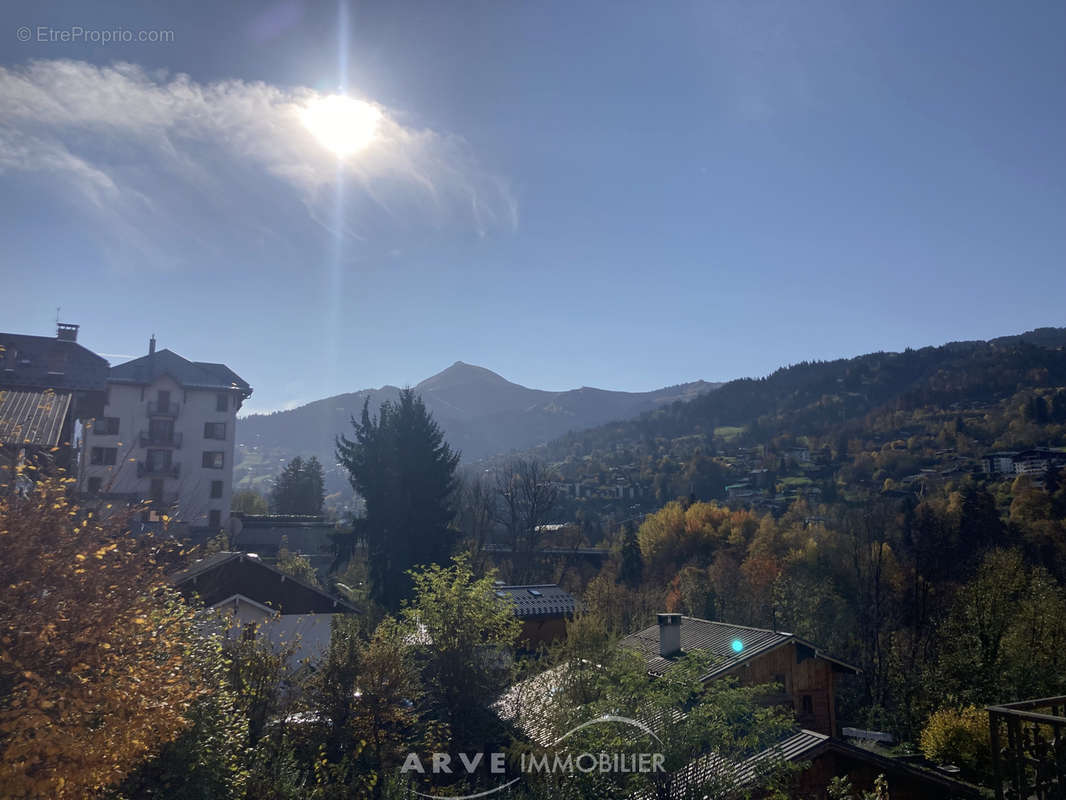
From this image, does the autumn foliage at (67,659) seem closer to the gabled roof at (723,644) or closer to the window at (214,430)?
the gabled roof at (723,644)

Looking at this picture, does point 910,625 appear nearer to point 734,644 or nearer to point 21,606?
point 734,644

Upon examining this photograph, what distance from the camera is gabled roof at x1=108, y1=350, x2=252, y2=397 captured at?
56281 mm

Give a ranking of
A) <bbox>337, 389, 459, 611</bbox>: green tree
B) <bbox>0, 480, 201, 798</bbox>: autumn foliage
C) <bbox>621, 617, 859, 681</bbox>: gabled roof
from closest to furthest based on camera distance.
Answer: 1. <bbox>0, 480, 201, 798</bbox>: autumn foliage
2. <bbox>621, 617, 859, 681</bbox>: gabled roof
3. <bbox>337, 389, 459, 611</bbox>: green tree

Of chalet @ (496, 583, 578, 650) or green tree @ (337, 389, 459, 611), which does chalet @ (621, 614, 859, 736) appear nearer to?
chalet @ (496, 583, 578, 650)

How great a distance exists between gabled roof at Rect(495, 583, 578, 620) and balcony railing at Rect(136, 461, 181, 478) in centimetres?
3293

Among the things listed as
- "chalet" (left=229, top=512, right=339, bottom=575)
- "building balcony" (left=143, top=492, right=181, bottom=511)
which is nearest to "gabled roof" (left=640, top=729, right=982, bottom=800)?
"building balcony" (left=143, top=492, right=181, bottom=511)

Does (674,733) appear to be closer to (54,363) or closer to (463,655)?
(463,655)

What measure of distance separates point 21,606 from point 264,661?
7139 millimetres

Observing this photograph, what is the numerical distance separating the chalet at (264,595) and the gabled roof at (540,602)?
7.49 m

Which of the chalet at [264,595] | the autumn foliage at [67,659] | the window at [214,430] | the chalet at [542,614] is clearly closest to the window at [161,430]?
the window at [214,430]

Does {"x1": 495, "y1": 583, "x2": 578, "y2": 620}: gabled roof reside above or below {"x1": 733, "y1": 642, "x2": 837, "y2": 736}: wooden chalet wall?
above

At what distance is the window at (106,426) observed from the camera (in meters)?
53.8

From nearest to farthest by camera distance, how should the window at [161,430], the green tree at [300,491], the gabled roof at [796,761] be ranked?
1. the gabled roof at [796,761]
2. the window at [161,430]
3. the green tree at [300,491]

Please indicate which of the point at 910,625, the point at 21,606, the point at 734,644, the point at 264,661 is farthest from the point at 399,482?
the point at 910,625
